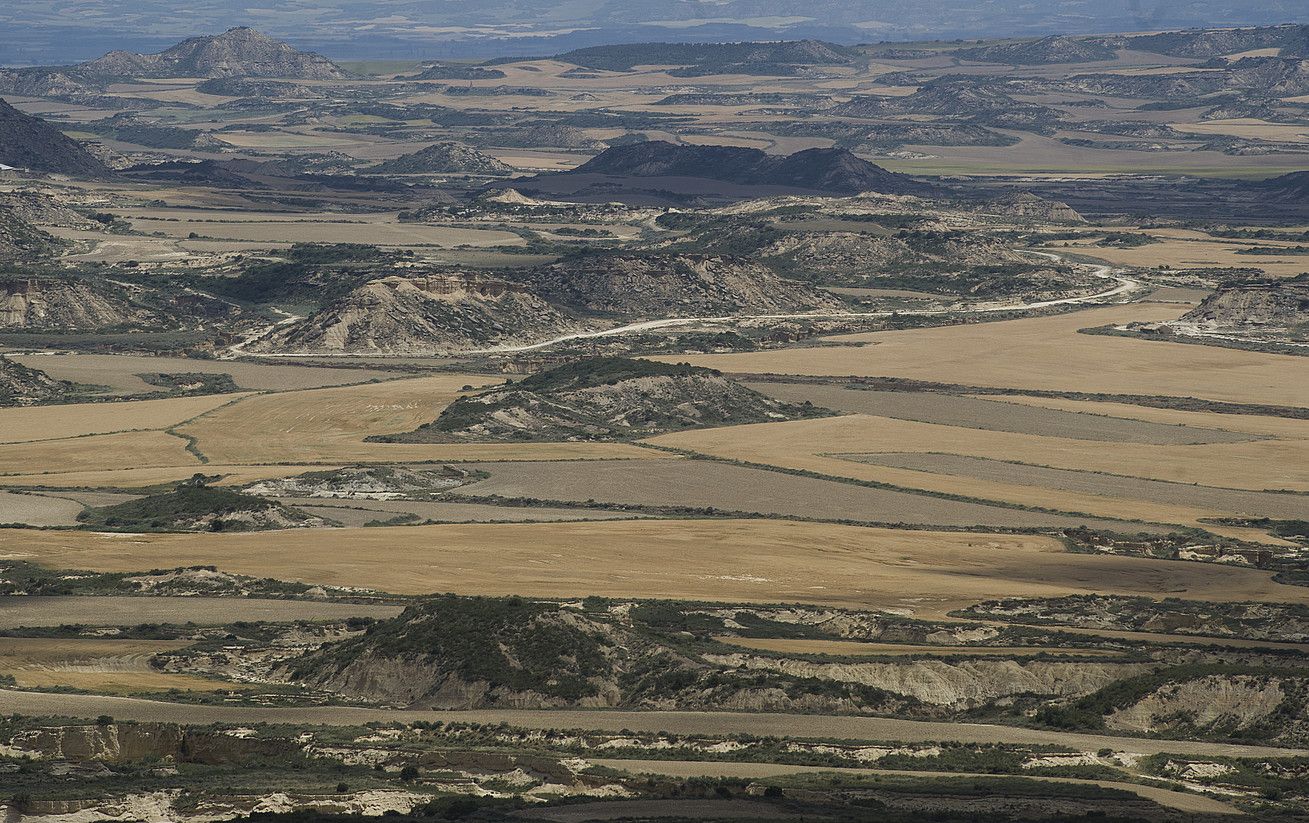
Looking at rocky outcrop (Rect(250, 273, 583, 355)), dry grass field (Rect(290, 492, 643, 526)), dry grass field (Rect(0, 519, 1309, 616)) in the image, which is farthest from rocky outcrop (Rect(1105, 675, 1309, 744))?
rocky outcrop (Rect(250, 273, 583, 355))

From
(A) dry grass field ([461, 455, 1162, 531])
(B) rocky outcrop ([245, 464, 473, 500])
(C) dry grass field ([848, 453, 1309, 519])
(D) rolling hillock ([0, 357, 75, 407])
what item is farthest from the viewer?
(D) rolling hillock ([0, 357, 75, 407])

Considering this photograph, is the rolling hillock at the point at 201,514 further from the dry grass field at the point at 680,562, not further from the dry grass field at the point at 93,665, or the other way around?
the dry grass field at the point at 93,665

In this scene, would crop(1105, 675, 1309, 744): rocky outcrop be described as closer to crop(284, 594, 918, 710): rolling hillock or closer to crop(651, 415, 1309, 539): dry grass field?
crop(284, 594, 918, 710): rolling hillock

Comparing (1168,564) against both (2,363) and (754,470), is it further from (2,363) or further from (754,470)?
(2,363)

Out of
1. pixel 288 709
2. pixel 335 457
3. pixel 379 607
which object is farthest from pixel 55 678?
pixel 335 457

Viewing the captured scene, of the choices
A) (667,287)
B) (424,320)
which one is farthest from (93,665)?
(667,287)
